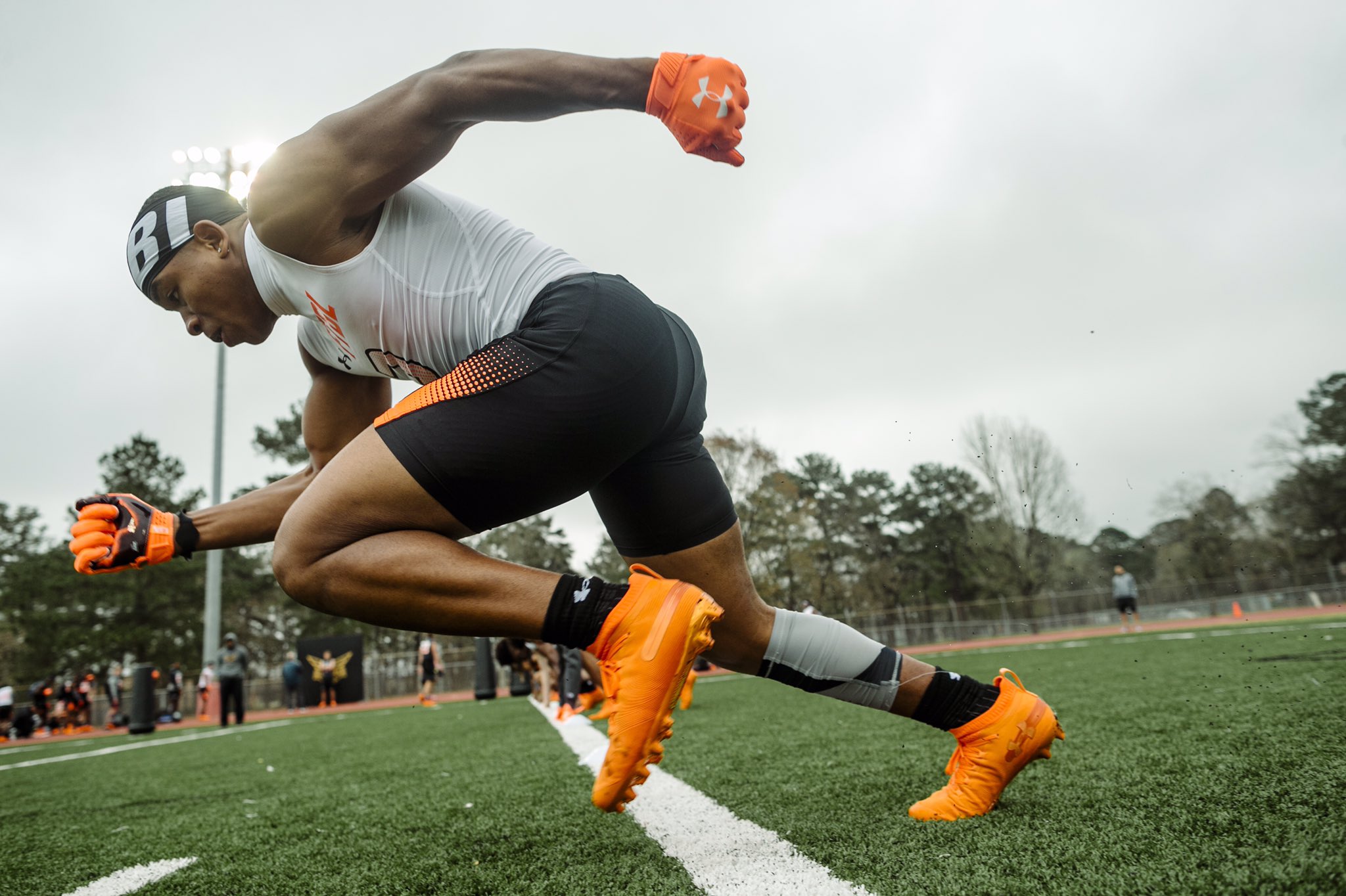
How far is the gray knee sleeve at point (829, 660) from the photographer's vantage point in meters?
1.84

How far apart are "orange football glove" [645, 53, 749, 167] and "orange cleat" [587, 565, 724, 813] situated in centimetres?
81

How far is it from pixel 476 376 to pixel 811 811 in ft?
4.81

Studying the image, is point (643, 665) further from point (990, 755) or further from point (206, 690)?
point (206, 690)

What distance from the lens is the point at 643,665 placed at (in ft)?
4.45

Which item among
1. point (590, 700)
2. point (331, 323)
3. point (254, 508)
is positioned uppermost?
point (331, 323)

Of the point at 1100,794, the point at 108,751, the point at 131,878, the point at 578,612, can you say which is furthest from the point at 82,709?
the point at 1100,794

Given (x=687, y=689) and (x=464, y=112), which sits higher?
(x=464, y=112)

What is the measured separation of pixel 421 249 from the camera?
1524 mm

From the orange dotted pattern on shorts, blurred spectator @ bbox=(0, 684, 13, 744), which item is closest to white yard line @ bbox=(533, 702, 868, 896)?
the orange dotted pattern on shorts

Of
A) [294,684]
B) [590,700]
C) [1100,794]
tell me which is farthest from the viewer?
[294,684]

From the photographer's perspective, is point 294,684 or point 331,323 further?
point 294,684

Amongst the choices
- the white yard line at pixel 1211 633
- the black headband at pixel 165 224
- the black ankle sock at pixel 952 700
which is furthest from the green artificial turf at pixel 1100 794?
the white yard line at pixel 1211 633

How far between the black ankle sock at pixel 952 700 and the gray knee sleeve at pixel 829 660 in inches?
3.3

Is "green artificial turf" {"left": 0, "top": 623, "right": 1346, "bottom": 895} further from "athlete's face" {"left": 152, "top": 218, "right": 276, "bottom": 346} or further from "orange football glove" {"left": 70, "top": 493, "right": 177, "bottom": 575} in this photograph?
"athlete's face" {"left": 152, "top": 218, "right": 276, "bottom": 346}
